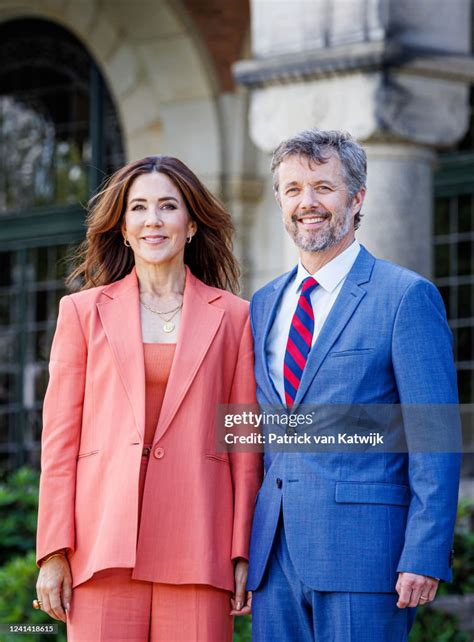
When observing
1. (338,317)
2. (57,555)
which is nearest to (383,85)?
(338,317)

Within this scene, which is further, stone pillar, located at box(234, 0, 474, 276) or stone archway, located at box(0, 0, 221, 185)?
stone archway, located at box(0, 0, 221, 185)

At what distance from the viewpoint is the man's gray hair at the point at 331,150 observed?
14.6 ft

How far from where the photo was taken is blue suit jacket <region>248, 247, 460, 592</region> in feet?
13.6

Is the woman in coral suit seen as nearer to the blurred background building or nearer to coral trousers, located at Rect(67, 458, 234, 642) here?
coral trousers, located at Rect(67, 458, 234, 642)

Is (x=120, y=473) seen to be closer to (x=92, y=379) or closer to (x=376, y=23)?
(x=92, y=379)

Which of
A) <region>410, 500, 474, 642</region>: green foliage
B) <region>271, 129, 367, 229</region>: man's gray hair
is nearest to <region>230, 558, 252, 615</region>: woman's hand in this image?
<region>271, 129, 367, 229</region>: man's gray hair

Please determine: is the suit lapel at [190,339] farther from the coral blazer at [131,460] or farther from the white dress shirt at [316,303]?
the white dress shirt at [316,303]

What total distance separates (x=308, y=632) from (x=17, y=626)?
8.90ft

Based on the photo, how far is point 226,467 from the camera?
4500 millimetres

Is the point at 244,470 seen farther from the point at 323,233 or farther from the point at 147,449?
the point at 323,233

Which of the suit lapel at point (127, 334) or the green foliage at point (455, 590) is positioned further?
the green foliage at point (455, 590)

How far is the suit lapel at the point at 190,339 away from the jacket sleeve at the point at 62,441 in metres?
0.30

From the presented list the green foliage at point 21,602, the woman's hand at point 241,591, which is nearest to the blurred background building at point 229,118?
the green foliage at point 21,602

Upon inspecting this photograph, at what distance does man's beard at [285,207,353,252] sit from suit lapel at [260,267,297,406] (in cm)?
22
